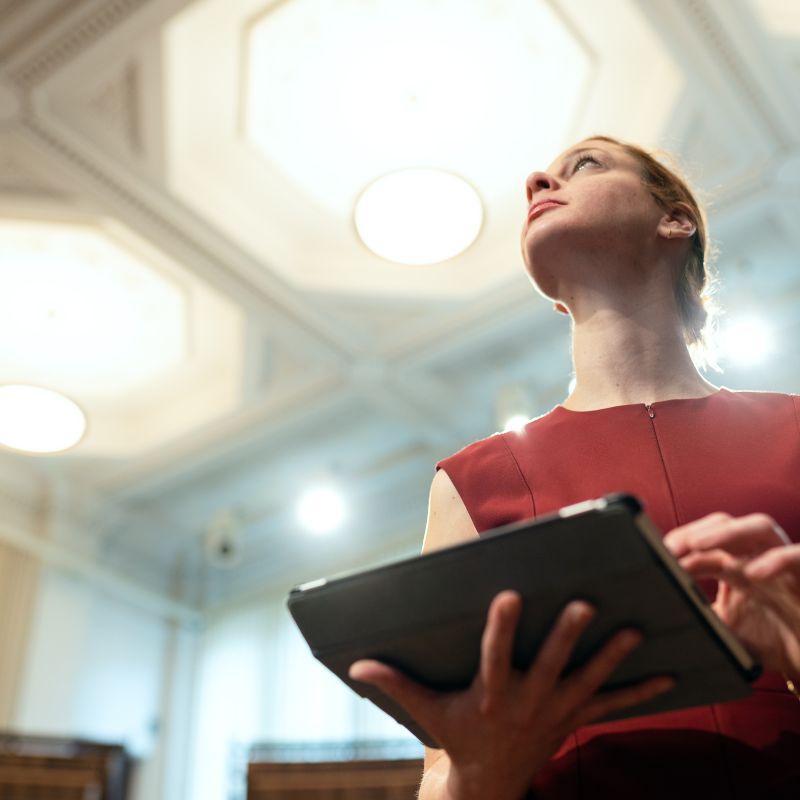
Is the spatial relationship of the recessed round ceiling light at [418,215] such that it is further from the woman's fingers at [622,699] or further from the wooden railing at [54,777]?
the woman's fingers at [622,699]

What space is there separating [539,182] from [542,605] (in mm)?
987

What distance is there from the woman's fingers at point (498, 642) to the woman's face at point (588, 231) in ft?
2.69

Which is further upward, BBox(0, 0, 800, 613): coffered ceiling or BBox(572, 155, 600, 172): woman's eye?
BBox(0, 0, 800, 613): coffered ceiling

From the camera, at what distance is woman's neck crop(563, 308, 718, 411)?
1.47m

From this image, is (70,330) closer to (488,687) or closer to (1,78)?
(1,78)

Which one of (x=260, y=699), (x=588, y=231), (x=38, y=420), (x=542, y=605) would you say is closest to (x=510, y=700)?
(x=542, y=605)

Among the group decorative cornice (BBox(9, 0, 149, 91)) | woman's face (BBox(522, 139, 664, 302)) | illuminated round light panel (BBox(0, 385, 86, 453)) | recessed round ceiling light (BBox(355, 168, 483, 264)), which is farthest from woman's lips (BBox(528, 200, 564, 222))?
illuminated round light panel (BBox(0, 385, 86, 453))

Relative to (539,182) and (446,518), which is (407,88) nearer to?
(539,182)

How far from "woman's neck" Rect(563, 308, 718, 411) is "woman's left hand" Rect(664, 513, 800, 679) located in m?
0.44

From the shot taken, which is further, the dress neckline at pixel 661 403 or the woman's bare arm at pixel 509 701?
the dress neckline at pixel 661 403

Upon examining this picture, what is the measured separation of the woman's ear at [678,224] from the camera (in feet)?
5.43

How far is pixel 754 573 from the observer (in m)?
0.96

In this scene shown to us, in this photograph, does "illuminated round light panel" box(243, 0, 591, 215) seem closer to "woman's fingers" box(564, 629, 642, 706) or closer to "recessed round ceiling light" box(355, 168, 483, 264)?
"recessed round ceiling light" box(355, 168, 483, 264)

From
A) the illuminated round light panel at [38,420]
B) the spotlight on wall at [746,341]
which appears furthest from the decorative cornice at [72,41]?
the spotlight on wall at [746,341]
